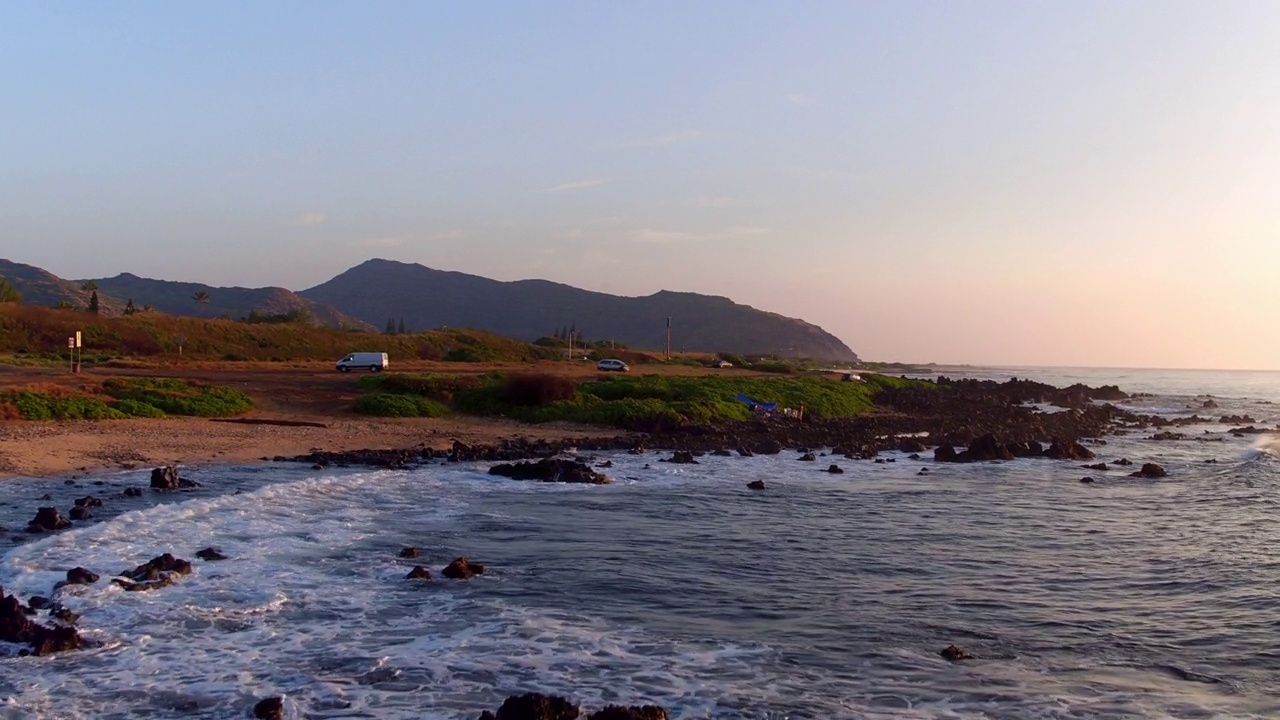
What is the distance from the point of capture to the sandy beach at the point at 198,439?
2152 centimetres

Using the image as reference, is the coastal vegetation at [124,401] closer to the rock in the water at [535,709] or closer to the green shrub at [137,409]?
the green shrub at [137,409]

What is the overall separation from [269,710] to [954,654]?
20.2 feet

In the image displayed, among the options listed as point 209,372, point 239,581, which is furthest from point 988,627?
point 209,372

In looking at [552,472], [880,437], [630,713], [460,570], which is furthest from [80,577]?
[880,437]

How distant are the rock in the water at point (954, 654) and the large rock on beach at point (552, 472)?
13.6 meters

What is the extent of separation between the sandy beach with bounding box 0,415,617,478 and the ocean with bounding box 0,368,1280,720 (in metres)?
2.29

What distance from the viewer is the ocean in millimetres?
8523

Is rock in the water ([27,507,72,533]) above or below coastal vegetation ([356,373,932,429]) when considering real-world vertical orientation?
below

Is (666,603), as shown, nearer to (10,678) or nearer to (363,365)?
(10,678)

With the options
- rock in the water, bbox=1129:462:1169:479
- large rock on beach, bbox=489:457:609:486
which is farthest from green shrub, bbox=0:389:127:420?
rock in the water, bbox=1129:462:1169:479

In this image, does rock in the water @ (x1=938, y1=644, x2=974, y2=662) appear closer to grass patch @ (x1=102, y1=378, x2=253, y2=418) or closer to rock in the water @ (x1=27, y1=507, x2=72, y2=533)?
rock in the water @ (x1=27, y1=507, x2=72, y2=533)

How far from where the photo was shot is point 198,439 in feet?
86.3

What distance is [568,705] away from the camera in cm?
778

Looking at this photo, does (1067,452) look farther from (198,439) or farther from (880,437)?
(198,439)
